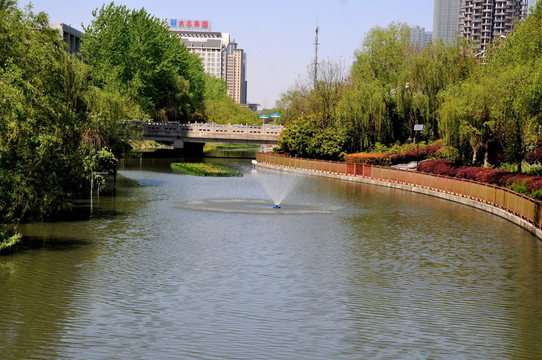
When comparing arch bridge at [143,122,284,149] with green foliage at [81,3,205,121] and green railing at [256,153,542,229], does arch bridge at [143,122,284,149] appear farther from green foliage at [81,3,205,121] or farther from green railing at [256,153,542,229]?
green railing at [256,153,542,229]

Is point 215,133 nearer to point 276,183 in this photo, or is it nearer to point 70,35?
point 276,183

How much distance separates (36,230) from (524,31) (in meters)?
31.8

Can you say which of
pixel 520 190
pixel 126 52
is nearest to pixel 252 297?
pixel 520 190

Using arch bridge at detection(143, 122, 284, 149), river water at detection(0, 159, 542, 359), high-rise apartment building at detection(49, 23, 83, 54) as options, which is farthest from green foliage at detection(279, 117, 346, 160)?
high-rise apartment building at detection(49, 23, 83, 54)

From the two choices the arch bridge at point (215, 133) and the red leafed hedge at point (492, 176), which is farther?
the arch bridge at point (215, 133)

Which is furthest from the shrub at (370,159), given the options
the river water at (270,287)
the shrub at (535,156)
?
the river water at (270,287)

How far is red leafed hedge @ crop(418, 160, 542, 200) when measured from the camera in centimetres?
3754

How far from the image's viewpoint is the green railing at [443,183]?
112 feet

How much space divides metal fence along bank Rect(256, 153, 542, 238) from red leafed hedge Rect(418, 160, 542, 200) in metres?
1.05

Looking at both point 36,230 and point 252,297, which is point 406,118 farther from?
point 252,297

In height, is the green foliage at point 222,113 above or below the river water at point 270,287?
above

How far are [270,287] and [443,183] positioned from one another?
3058 cm

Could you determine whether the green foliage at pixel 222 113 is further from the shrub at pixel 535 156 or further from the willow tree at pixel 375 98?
the shrub at pixel 535 156

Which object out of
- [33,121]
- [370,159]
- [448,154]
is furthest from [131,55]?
[33,121]
